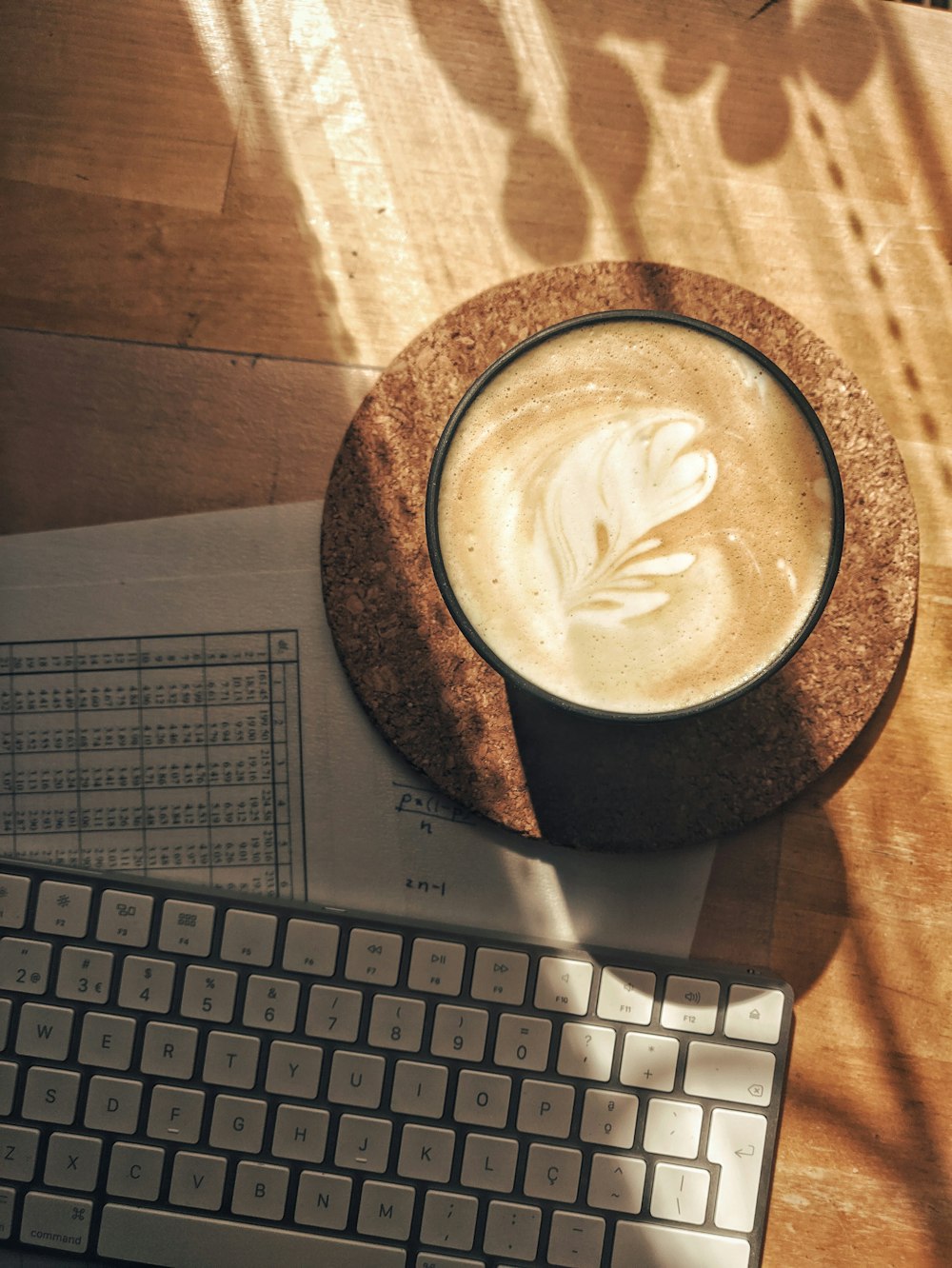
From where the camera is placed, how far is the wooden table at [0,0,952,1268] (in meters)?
0.76

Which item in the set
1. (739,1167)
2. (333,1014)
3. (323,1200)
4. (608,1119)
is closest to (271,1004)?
(333,1014)

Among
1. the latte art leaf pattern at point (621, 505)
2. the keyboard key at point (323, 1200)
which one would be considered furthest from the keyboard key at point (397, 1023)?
the latte art leaf pattern at point (621, 505)

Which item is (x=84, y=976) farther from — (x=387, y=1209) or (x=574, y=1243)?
(x=574, y=1243)

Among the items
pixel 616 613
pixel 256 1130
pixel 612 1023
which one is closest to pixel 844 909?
pixel 612 1023

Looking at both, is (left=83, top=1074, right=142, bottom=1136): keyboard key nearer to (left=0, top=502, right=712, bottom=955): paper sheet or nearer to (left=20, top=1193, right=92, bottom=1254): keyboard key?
(left=20, top=1193, right=92, bottom=1254): keyboard key

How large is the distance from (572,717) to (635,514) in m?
0.17

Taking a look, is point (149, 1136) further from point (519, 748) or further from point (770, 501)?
point (770, 501)

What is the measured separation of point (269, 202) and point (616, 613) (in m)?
0.45

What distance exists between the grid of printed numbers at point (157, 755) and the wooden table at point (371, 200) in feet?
0.40

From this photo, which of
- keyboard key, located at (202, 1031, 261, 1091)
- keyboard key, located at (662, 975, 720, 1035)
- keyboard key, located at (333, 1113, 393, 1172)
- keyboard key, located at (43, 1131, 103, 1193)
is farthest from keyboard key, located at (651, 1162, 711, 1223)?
keyboard key, located at (43, 1131, 103, 1193)

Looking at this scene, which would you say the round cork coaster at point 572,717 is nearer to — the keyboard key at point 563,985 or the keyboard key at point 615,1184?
the keyboard key at point 563,985

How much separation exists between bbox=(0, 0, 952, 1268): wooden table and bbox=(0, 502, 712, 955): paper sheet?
2.2 inches

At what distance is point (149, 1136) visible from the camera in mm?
709

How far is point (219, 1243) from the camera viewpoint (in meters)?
0.70
